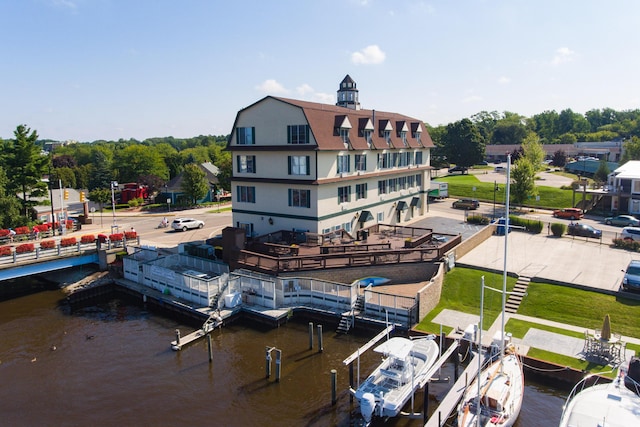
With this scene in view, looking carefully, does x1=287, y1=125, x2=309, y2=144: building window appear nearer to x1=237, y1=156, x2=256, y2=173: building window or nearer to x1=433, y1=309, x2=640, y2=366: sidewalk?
x1=237, y1=156, x2=256, y2=173: building window

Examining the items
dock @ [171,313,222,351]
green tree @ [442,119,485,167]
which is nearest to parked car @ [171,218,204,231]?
dock @ [171,313,222,351]

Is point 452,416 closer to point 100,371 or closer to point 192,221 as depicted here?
point 100,371

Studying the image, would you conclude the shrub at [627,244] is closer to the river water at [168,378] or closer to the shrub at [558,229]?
the shrub at [558,229]

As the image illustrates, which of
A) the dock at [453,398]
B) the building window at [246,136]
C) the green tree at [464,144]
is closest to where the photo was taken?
the dock at [453,398]

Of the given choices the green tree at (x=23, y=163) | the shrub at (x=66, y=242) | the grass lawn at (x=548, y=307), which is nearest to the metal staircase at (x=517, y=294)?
the grass lawn at (x=548, y=307)

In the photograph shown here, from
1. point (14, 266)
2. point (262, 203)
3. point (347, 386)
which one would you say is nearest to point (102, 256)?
point (14, 266)

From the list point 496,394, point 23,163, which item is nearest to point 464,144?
point 23,163

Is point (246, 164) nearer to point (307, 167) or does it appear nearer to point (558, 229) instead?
point (307, 167)
